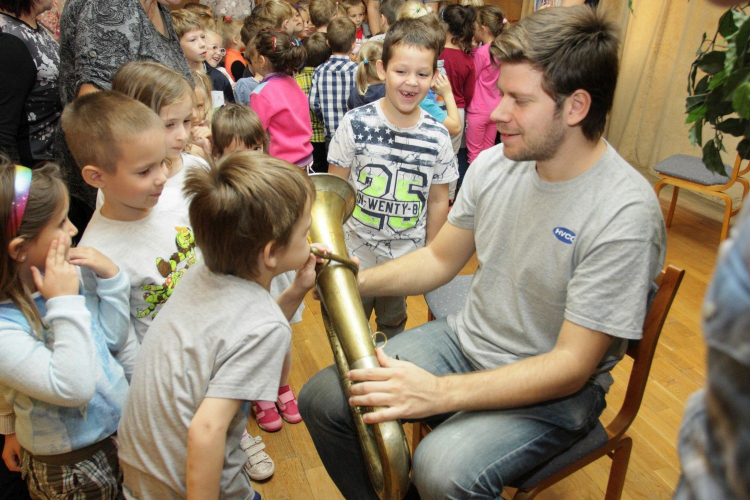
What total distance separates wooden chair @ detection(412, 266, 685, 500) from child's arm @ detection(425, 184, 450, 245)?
3.48 ft

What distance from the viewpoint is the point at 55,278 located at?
1188 millimetres

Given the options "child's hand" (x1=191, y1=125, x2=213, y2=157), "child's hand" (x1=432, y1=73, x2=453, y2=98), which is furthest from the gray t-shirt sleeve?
"child's hand" (x1=432, y1=73, x2=453, y2=98)

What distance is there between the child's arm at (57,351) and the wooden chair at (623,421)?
1054mm

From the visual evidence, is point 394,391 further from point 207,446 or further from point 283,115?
point 283,115

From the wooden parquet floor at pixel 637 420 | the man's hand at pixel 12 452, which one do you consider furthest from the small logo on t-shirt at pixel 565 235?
the man's hand at pixel 12 452

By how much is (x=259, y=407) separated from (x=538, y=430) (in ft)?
4.34

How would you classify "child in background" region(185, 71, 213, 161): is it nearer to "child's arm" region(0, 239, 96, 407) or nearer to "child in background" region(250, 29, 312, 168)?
"child in background" region(250, 29, 312, 168)

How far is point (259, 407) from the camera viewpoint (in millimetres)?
2236

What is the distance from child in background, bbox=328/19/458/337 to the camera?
213cm

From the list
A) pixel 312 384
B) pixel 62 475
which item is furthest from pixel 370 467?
pixel 62 475

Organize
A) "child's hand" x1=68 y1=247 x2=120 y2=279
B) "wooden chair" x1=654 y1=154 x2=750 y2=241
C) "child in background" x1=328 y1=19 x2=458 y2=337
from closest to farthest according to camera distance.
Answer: "child's hand" x1=68 y1=247 x2=120 y2=279
"child in background" x1=328 y1=19 x2=458 y2=337
"wooden chair" x1=654 y1=154 x2=750 y2=241

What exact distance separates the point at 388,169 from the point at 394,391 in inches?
44.6

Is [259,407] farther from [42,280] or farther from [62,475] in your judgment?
[42,280]

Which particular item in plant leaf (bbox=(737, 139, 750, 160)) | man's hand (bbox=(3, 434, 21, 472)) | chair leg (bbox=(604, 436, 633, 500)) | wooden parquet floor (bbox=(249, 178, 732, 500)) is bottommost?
wooden parquet floor (bbox=(249, 178, 732, 500))
